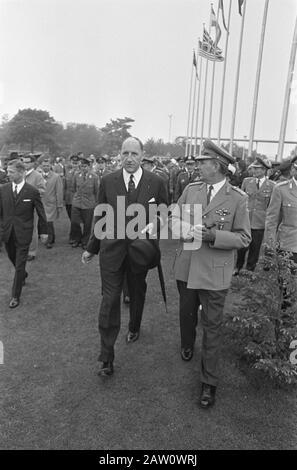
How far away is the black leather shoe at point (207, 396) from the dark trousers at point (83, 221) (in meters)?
6.60

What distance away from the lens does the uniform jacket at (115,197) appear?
12.4 ft

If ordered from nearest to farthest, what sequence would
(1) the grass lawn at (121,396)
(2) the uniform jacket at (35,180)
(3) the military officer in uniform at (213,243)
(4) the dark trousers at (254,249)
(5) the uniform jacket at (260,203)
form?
(1) the grass lawn at (121,396) → (3) the military officer in uniform at (213,243) → (5) the uniform jacket at (260,203) → (4) the dark trousers at (254,249) → (2) the uniform jacket at (35,180)

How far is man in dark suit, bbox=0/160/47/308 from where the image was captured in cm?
567

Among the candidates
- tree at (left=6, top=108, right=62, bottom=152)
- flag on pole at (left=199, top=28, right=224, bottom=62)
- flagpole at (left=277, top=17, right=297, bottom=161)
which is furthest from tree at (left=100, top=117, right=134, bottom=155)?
flagpole at (left=277, top=17, right=297, bottom=161)

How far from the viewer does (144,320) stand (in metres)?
5.27

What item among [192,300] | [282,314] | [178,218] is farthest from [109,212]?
[282,314]

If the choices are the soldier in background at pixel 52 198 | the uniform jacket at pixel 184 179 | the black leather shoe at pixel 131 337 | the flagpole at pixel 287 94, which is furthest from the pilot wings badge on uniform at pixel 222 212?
the flagpole at pixel 287 94

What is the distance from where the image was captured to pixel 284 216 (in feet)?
16.1

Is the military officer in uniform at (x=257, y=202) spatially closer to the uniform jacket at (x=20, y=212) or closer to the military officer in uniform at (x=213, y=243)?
the uniform jacket at (x=20, y=212)

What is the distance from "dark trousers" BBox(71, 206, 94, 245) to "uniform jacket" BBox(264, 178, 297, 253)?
5.59m

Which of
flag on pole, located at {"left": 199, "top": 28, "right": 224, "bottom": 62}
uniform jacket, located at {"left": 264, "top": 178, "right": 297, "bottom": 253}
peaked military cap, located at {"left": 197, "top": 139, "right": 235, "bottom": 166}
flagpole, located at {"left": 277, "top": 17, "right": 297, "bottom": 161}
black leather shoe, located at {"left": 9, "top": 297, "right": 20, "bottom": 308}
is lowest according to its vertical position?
black leather shoe, located at {"left": 9, "top": 297, "right": 20, "bottom": 308}

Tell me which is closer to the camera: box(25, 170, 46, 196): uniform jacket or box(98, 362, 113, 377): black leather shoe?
box(98, 362, 113, 377): black leather shoe

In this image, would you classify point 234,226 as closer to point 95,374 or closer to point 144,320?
point 95,374

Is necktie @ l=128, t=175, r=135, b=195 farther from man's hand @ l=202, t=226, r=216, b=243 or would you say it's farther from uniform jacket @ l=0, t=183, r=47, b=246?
uniform jacket @ l=0, t=183, r=47, b=246
